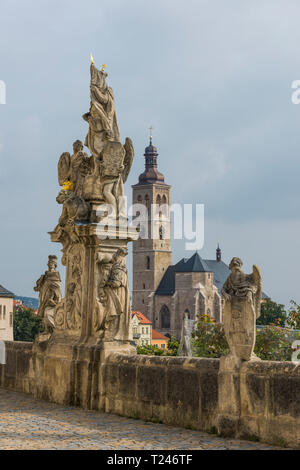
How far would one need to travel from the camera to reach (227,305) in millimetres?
7902

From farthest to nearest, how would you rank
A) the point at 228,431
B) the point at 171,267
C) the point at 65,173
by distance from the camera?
the point at 171,267
the point at 65,173
the point at 228,431

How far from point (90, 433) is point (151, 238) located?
430 ft

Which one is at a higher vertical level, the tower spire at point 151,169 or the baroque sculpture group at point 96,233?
the tower spire at point 151,169

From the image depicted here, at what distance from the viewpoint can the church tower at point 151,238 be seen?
438 feet

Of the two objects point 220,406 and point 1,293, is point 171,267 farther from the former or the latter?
point 220,406

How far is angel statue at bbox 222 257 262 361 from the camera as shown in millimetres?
7777

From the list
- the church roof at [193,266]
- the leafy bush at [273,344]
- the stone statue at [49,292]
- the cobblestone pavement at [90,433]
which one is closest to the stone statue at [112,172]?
the stone statue at [49,292]

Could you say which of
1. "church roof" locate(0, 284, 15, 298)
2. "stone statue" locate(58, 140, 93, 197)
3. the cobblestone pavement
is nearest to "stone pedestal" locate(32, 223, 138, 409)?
the cobblestone pavement

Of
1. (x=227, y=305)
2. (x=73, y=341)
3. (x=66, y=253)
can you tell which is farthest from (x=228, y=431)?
(x=66, y=253)

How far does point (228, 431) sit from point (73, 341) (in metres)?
3.46

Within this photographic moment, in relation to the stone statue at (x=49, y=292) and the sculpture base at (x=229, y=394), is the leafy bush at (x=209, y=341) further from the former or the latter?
the sculpture base at (x=229, y=394)

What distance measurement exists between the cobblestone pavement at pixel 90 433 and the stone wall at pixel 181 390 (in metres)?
0.17

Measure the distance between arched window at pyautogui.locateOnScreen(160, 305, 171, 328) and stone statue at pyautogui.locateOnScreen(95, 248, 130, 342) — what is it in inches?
4672

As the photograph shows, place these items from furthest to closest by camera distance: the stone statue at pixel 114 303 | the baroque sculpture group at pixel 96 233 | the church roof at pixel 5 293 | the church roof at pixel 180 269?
1. the church roof at pixel 180 269
2. the church roof at pixel 5 293
3. the baroque sculpture group at pixel 96 233
4. the stone statue at pixel 114 303
